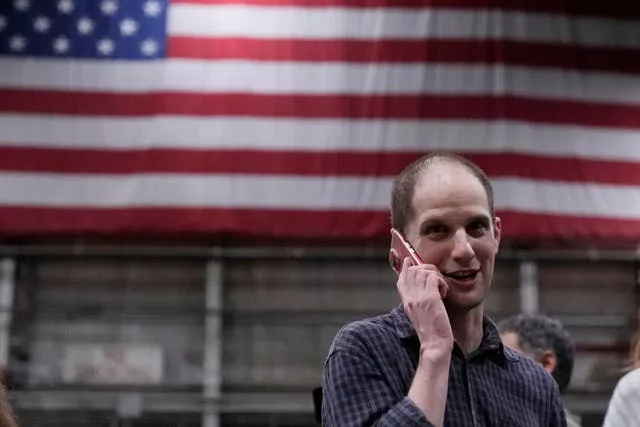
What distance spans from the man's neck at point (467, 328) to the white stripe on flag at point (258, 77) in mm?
4155

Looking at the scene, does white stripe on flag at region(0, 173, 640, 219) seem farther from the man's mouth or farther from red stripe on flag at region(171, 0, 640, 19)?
the man's mouth

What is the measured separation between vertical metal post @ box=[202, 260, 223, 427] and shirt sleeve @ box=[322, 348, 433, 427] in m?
4.43

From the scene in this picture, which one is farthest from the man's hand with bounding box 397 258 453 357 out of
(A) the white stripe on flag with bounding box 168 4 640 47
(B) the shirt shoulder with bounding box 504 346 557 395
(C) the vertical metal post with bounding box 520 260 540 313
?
(C) the vertical metal post with bounding box 520 260 540 313

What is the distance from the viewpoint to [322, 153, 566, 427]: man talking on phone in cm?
138

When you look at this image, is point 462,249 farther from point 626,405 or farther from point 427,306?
point 626,405

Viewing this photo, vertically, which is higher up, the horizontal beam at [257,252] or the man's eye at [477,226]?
the man's eye at [477,226]

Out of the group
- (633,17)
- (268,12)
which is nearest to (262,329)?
(268,12)

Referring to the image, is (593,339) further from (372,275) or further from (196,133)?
(196,133)

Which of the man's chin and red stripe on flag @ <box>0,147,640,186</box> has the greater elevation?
red stripe on flag @ <box>0,147,640,186</box>

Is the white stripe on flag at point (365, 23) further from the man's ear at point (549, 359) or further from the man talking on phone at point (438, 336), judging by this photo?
the man talking on phone at point (438, 336)

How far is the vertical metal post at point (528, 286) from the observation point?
5.94m

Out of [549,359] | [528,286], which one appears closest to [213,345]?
[528,286]

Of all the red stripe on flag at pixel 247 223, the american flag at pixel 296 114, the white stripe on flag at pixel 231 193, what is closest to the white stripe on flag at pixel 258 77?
the american flag at pixel 296 114

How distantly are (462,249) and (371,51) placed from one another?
434cm
